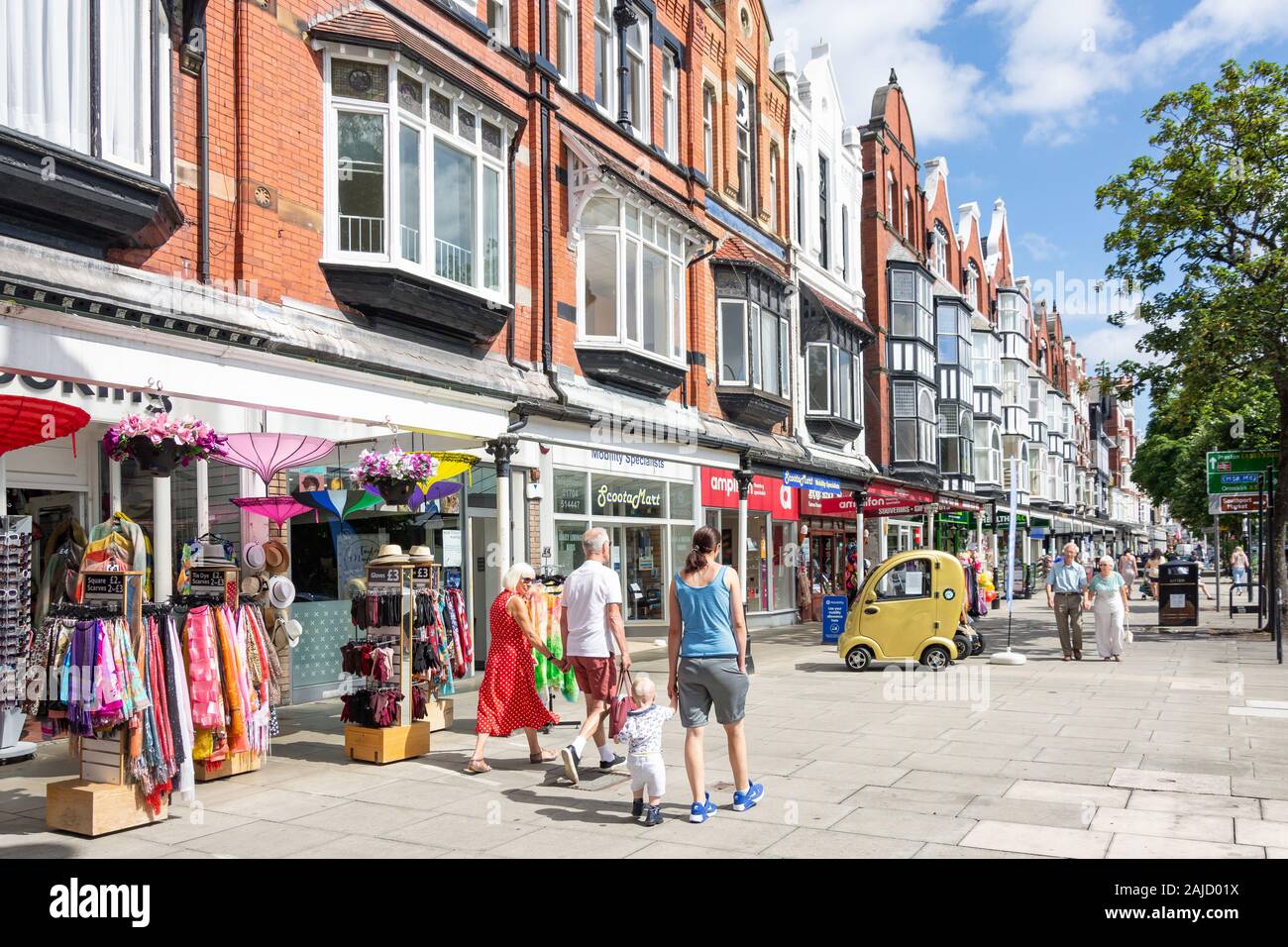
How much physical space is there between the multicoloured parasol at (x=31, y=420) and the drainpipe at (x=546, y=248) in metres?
8.55

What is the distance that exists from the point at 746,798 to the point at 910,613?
9277mm

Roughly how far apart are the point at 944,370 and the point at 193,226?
3282cm

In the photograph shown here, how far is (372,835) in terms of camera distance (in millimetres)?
6375

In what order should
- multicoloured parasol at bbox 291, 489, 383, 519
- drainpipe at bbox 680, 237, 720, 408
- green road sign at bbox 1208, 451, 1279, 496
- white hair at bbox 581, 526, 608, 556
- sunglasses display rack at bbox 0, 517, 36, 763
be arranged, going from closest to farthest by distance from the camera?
white hair at bbox 581, 526, 608, 556 < sunglasses display rack at bbox 0, 517, 36, 763 < multicoloured parasol at bbox 291, 489, 383, 519 < drainpipe at bbox 680, 237, 720, 408 < green road sign at bbox 1208, 451, 1279, 496

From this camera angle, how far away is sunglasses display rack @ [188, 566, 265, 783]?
773 cm

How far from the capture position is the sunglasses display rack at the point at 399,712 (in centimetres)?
854

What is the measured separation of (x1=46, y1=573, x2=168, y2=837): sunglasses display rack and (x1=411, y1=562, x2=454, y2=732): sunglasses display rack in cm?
270

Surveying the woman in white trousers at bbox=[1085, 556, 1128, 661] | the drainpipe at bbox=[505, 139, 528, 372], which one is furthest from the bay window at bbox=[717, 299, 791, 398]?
the woman in white trousers at bbox=[1085, 556, 1128, 661]

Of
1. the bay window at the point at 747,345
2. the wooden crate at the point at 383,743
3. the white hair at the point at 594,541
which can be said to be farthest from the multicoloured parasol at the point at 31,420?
the bay window at the point at 747,345

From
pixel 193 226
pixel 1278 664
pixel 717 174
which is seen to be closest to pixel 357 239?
pixel 193 226

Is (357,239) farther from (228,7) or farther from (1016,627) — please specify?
(1016,627)

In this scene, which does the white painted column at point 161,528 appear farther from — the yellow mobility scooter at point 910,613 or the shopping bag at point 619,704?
the yellow mobility scooter at point 910,613

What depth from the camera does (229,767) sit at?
7.99m

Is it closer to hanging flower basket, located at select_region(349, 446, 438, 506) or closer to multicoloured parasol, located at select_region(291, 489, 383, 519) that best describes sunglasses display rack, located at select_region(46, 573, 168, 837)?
hanging flower basket, located at select_region(349, 446, 438, 506)
